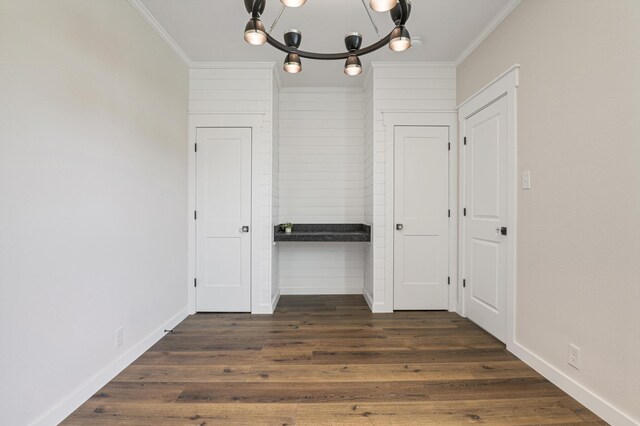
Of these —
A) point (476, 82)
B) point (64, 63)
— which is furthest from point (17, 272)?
point (476, 82)

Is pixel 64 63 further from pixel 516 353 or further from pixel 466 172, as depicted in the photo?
pixel 516 353

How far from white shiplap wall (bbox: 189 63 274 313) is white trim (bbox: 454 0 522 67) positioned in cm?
213

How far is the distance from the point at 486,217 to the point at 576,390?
147 centimetres

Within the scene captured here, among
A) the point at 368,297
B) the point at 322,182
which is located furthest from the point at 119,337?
the point at 322,182

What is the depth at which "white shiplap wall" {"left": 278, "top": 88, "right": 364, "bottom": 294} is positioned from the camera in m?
4.11

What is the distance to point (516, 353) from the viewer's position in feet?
7.83

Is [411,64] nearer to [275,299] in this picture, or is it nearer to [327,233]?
[327,233]

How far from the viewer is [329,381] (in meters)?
2.04

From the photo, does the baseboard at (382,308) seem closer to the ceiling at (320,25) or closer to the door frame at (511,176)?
the door frame at (511,176)

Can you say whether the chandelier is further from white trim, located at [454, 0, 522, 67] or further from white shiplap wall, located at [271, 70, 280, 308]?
white shiplap wall, located at [271, 70, 280, 308]

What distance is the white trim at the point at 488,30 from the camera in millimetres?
2404

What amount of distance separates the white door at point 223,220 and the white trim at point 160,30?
0.79 meters

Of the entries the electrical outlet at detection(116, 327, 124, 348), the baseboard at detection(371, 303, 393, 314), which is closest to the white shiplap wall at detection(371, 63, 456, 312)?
the baseboard at detection(371, 303, 393, 314)

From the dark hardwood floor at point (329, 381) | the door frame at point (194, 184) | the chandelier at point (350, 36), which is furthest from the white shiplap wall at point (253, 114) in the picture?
the chandelier at point (350, 36)
